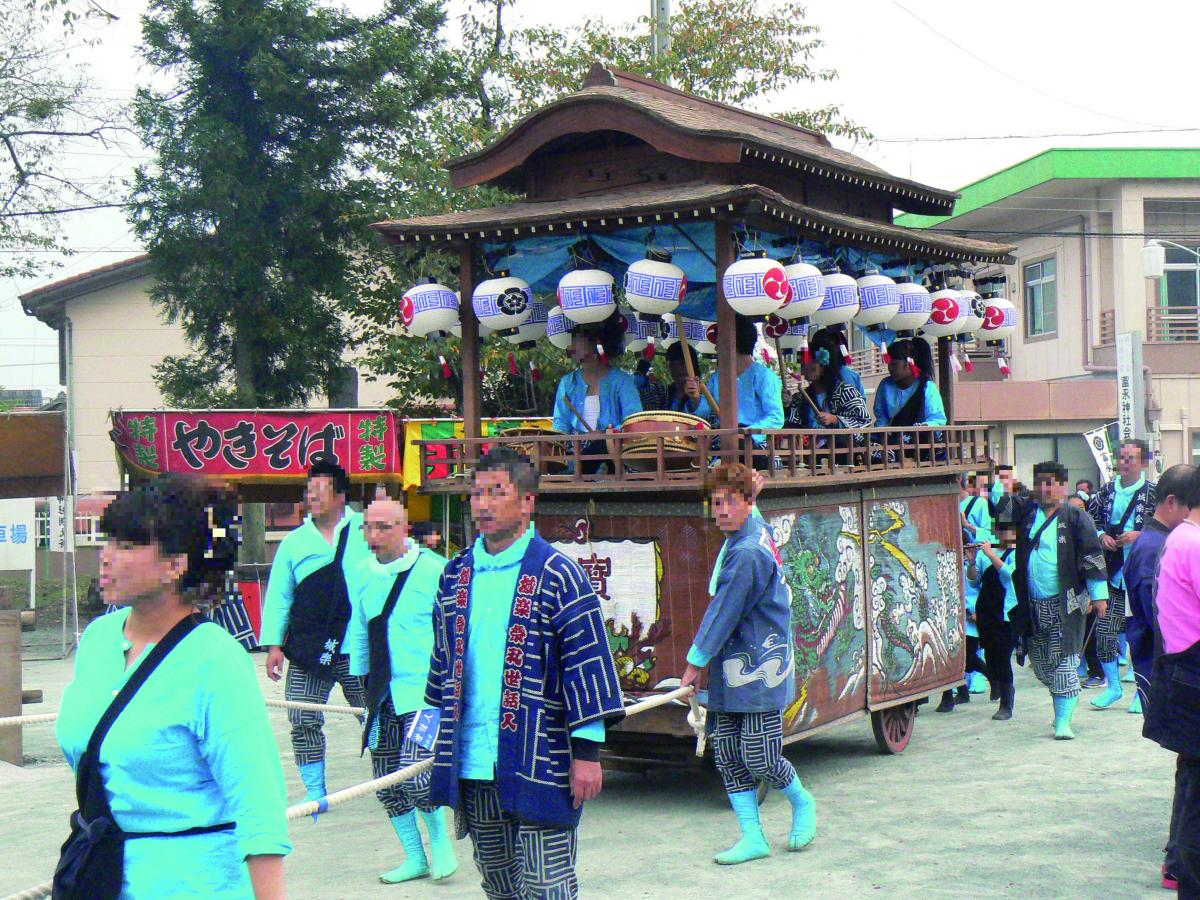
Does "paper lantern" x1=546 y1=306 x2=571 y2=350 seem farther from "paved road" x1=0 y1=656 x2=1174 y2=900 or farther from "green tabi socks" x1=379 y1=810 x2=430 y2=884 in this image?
"green tabi socks" x1=379 y1=810 x2=430 y2=884

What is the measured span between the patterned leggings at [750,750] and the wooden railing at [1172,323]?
76.9ft

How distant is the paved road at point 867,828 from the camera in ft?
20.4

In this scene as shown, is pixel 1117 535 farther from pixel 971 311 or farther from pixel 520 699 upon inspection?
pixel 520 699

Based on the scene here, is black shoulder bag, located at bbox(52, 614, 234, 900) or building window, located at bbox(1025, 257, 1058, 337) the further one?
building window, located at bbox(1025, 257, 1058, 337)

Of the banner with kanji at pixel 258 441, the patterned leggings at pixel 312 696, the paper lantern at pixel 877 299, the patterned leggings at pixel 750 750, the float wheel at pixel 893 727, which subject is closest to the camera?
the patterned leggings at pixel 750 750

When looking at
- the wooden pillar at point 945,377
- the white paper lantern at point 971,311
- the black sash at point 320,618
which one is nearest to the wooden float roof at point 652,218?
the white paper lantern at point 971,311

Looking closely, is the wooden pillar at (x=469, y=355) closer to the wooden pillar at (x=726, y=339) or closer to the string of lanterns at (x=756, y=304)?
the string of lanterns at (x=756, y=304)

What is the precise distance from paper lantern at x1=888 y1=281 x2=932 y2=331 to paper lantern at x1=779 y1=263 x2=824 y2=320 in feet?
4.22

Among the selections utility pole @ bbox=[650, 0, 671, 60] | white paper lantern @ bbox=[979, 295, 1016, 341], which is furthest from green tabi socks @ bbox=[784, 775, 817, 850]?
utility pole @ bbox=[650, 0, 671, 60]

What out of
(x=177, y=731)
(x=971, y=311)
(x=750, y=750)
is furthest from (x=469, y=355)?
(x=177, y=731)

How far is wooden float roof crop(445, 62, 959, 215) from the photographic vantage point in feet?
26.8

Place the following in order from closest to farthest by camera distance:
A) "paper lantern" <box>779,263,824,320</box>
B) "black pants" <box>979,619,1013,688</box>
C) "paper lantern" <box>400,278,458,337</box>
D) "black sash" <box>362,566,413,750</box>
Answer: "black sash" <box>362,566,413,750</box> < "paper lantern" <box>779,263,824,320</box> < "paper lantern" <box>400,278,458,337</box> < "black pants" <box>979,619,1013,688</box>

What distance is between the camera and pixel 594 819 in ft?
25.0

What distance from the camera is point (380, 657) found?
639 cm
